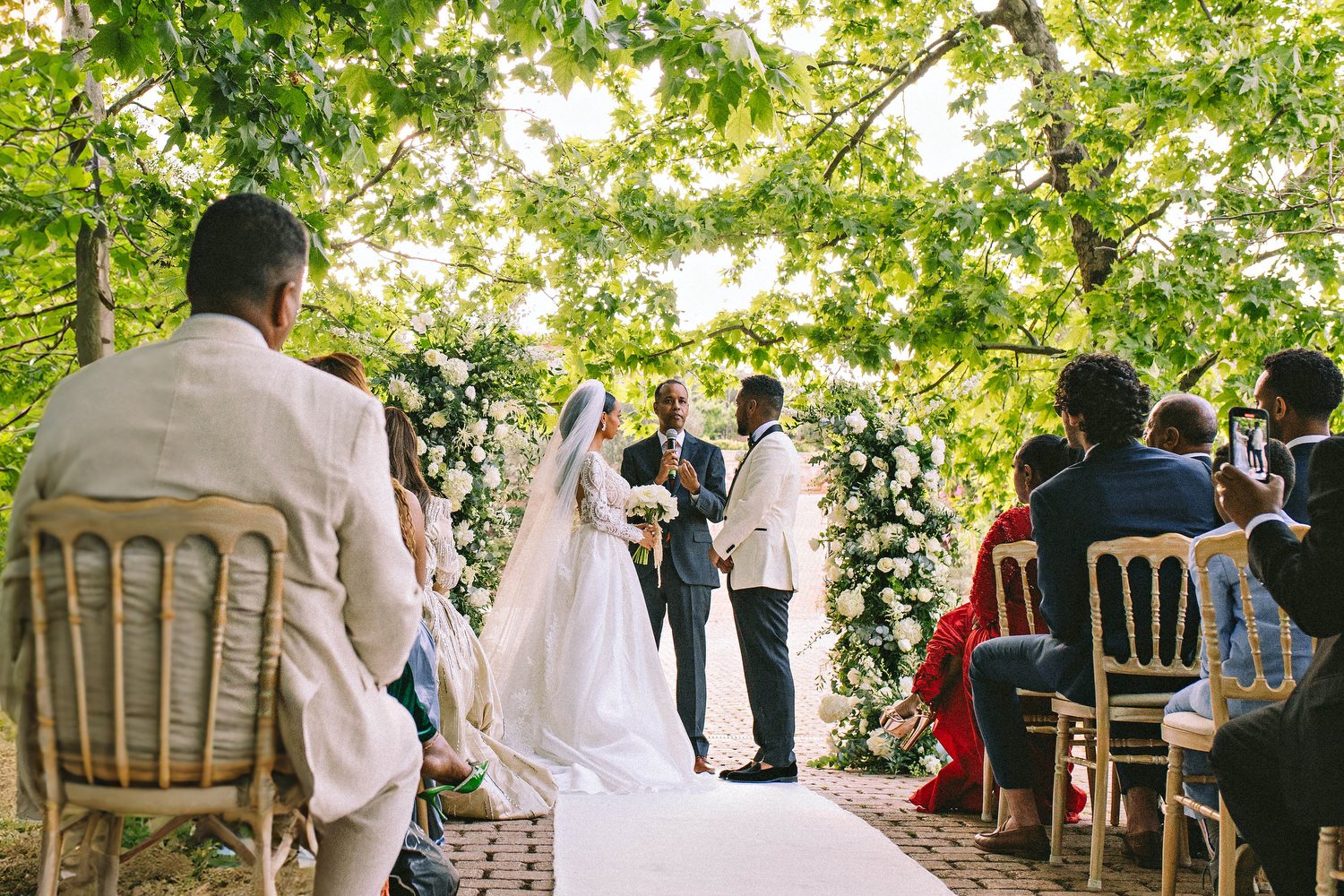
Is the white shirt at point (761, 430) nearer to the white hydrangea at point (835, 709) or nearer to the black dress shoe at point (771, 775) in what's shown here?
the white hydrangea at point (835, 709)

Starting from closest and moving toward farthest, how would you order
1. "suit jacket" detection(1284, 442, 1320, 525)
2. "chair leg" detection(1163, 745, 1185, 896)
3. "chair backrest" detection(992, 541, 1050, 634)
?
"chair leg" detection(1163, 745, 1185, 896), "suit jacket" detection(1284, 442, 1320, 525), "chair backrest" detection(992, 541, 1050, 634)

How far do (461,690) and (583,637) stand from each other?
153cm

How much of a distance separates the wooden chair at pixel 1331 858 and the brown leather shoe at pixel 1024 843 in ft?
7.07

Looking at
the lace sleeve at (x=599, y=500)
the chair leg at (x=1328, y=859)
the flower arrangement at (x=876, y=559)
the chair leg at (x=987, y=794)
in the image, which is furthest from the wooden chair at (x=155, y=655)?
the flower arrangement at (x=876, y=559)

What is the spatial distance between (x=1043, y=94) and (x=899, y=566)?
490 cm

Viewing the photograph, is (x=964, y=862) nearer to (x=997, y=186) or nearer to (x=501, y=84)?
(x=501, y=84)

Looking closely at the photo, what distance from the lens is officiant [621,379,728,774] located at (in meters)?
7.14

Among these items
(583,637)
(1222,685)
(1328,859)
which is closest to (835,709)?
(583,637)

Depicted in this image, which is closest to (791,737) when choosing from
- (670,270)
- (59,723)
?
(670,270)

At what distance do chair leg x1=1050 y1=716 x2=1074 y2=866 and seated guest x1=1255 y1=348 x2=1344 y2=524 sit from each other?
4.34ft

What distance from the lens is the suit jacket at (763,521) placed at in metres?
6.95

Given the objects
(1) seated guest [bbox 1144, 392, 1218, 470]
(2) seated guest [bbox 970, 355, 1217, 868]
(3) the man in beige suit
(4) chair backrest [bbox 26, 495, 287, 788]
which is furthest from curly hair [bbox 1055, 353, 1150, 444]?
(4) chair backrest [bbox 26, 495, 287, 788]

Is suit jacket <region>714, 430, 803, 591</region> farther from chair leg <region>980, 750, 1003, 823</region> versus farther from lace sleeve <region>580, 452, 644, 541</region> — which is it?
chair leg <region>980, 750, 1003, 823</region>

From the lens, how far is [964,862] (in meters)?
4.81
